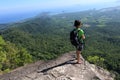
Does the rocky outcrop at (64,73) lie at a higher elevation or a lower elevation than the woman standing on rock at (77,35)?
lower

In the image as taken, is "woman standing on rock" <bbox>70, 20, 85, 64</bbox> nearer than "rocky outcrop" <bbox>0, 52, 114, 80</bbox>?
No

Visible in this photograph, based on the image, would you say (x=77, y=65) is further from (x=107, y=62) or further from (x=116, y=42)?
(x=116, y=42)

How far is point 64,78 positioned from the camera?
11602mm

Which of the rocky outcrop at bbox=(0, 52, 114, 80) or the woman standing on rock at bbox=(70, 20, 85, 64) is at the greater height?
the woman standing on rock at bbox=(70, 20, 85, 64)

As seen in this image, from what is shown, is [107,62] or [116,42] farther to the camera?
[116,42]

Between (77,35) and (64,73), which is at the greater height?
(77,35)

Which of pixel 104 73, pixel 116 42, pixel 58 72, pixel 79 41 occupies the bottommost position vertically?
pixel 116 42

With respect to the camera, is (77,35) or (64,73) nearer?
(64,73)

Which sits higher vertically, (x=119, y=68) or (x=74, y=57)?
(x=74, y=57)

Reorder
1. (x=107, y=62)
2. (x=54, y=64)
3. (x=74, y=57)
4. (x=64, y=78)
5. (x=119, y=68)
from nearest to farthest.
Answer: (x=64, y=78), (x=54, y=64), (x=74, y=57), (x=119, y=68), (x=107, y=62)

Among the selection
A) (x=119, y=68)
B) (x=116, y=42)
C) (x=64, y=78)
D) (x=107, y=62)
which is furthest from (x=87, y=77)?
(x=116, y=42)

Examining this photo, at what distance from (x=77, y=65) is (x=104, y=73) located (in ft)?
6.52

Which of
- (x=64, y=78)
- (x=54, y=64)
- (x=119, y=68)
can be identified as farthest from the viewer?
(x=119, y=68)

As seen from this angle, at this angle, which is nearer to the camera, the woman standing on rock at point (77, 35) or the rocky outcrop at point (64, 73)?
the rocky outcrop at point (64, 73)
